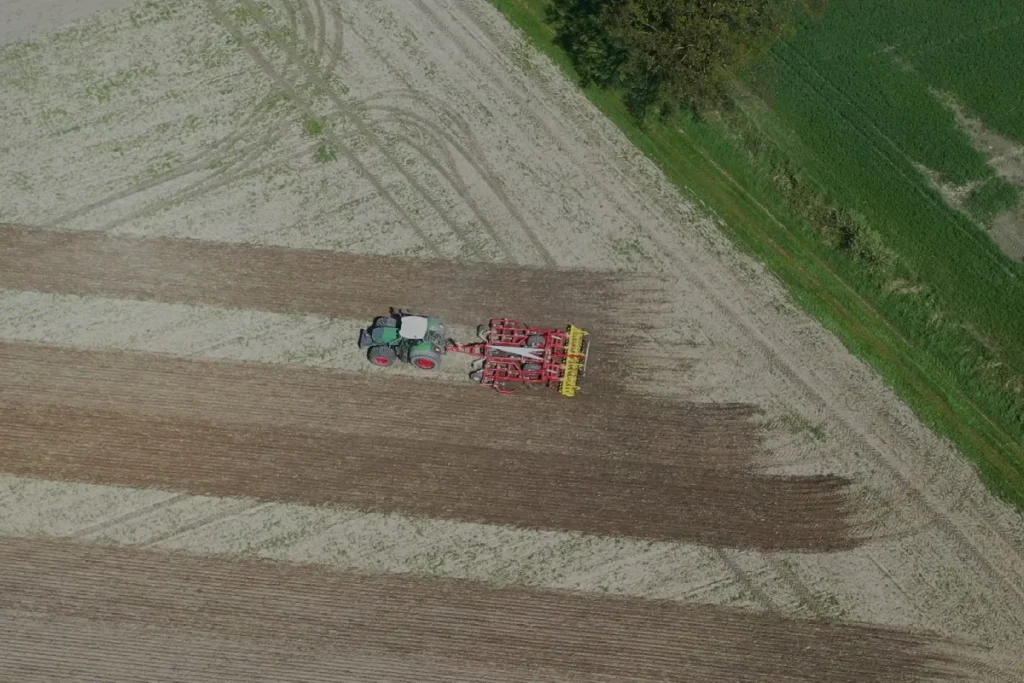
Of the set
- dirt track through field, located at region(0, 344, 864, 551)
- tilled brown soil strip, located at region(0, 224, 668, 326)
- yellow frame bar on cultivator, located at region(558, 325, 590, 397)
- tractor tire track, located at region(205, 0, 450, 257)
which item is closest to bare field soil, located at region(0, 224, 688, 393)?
tilled brown soil strip, located at region(0, 224, 668, 326)

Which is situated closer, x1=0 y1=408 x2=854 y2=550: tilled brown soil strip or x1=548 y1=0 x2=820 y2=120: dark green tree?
x1=0 y1=408 x2=854 y2=550: tilled brown soil strip

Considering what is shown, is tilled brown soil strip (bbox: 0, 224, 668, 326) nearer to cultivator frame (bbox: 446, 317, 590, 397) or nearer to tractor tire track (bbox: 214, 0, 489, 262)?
cultivator frame (bbox: 446, 317, 590, 397)

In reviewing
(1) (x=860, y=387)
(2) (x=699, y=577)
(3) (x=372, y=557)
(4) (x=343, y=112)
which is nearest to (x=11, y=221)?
(4) (x=343, y=112)

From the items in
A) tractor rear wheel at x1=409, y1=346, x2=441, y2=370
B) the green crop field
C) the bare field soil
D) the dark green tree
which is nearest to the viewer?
tractor rear wheel at x1=409, y1=346, x2=441, y2=370

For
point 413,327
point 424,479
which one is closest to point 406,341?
point 413,327

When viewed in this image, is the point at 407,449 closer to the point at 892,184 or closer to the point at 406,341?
the point at 406,341

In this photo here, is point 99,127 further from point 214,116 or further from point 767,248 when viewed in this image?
point 767,248
